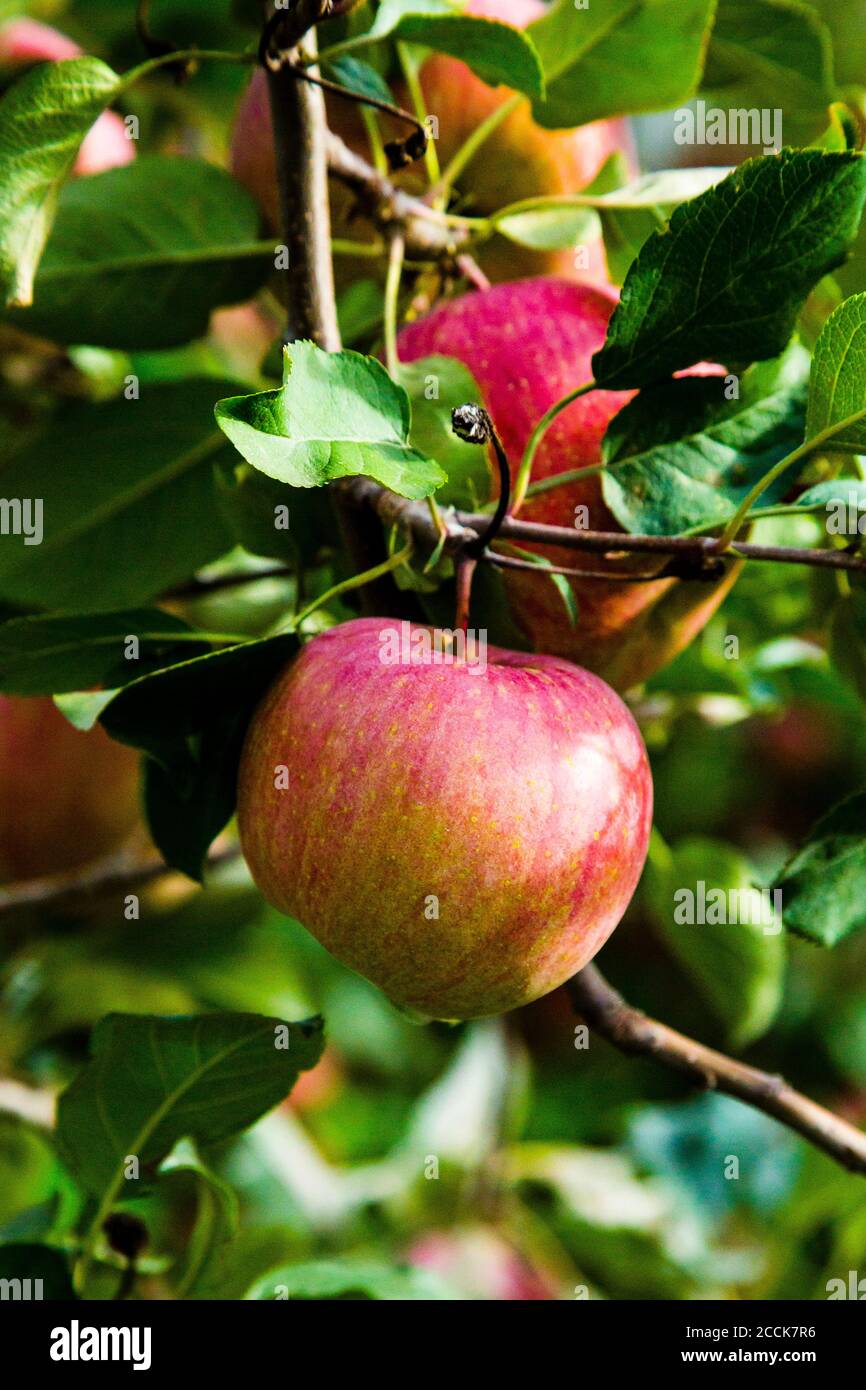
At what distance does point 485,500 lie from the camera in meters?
0.64

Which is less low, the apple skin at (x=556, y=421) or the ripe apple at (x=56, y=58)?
the ripe apple at (x=56, y=58)

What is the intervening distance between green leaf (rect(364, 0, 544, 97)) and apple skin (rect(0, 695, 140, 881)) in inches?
27.4

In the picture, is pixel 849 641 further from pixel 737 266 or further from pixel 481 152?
pixel 481 152

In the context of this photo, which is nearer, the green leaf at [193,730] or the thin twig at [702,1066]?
the green leaf at [193,730]

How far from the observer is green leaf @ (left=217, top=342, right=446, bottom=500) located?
0.47 m

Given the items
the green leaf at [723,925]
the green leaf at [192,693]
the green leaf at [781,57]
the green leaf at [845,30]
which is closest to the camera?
the green leaf at [192,693]

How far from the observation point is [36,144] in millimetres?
630

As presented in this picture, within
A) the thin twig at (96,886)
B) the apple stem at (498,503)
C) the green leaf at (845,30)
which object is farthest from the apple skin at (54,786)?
the green leaf at (845,30)

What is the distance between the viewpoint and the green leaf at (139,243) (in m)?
0.79

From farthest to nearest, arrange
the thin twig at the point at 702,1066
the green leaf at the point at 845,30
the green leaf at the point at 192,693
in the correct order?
the green leaf at the point at 845,30 → the thin twig at the point at 702,1066 → the green leaf at the point at 192,693

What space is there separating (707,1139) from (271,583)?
2.98ft

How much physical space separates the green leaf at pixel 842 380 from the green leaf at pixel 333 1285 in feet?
1.79

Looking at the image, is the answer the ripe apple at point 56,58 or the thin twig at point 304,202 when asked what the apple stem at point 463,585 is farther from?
the ripe apple at point 56,58

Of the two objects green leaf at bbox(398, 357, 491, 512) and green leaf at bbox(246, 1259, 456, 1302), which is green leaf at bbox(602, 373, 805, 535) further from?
green leaf at bbox(246, 1259, 456, 1302)
